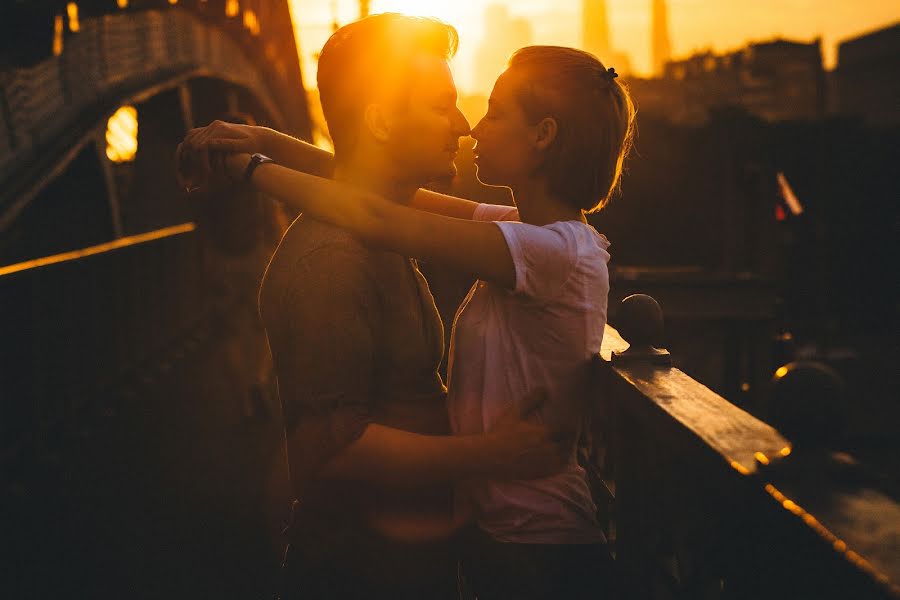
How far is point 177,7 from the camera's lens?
10367 mm

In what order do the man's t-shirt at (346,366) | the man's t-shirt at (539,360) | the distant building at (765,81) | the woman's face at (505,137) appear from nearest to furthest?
the man's t-shirt at (346,366)
the man's t-shirt at (539,360)
the woman's face at (505,137)
the distant building at (765,81)

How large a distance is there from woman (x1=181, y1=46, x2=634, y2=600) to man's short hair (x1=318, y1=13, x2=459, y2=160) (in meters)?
0.23

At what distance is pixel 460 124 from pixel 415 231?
0.42 metres

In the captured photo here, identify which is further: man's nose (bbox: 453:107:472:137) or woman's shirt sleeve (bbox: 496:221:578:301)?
man's nose (bbox: 453:107:472:137)

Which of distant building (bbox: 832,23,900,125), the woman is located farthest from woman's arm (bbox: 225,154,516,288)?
distant building (bbox: 832,23,900,125)

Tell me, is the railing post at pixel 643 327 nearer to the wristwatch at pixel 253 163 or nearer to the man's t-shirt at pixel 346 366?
the man's t-shirt at pixel 346 366

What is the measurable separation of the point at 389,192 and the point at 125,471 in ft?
14.2

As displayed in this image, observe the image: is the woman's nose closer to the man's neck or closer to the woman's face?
the woman's face

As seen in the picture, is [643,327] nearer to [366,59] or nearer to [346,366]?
[346,366]

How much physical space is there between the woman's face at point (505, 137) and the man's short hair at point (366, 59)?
0.88 feet

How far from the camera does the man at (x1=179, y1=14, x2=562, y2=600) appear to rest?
1909 millimetres

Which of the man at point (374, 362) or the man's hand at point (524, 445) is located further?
the man's hand at point (524, 445)

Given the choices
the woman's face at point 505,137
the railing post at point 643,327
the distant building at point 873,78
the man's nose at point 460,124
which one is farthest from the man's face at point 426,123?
the distant building at point 873,78

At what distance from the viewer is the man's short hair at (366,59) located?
2.15 meters
